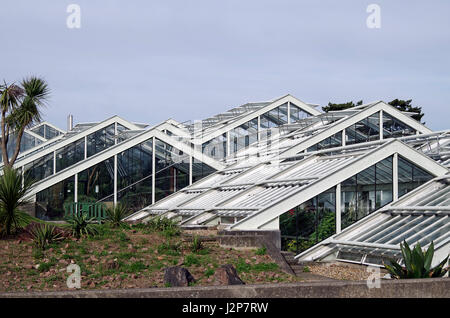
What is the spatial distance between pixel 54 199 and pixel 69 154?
604cm

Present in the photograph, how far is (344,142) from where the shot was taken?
1262 inches

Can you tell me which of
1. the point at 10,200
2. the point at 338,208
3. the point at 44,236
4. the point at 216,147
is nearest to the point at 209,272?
the point at 44,236

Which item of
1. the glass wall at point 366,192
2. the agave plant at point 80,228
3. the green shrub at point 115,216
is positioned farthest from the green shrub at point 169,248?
the glass wall at point 366,192

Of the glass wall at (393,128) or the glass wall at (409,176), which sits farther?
the glass wall at (393,128)

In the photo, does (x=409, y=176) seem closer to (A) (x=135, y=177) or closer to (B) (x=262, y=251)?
(B) (x=262, y=251)

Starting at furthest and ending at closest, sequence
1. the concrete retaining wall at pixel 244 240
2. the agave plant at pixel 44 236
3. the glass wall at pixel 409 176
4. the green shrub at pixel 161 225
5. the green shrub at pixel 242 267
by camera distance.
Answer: the glass wall at pixel 409 176 → the green shrub at pixel 161 225 → the concrete retaining wall at pixel 244 240 → the agave plant at pixel 44 236 → the green shrub at pixel 242 267

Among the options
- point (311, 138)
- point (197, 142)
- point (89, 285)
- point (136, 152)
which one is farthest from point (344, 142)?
point (89, 285)

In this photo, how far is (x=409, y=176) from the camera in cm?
2041

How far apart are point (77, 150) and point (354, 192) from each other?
21.8 metres

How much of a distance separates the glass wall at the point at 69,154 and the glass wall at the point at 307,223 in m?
20.6

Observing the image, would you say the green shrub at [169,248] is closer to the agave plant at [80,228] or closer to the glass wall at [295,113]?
the agave plant at [80,228]

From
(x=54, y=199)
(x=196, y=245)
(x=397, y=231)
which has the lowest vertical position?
(x=196, y=245)

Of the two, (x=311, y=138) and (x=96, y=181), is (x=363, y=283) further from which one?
(x=96, y=181)

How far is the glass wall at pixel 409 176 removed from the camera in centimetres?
2027
